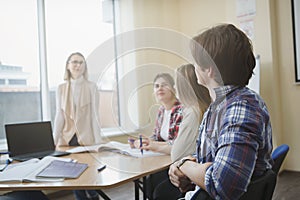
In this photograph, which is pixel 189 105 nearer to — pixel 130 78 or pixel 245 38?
pixel 245 38

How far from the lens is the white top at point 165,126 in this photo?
179 cm

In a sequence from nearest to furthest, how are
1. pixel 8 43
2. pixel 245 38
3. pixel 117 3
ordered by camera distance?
pixel 245 38 → pixel 8 43 → pixel 117 3

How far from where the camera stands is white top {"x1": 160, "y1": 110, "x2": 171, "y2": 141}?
179 cm

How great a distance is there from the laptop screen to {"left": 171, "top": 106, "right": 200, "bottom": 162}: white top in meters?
0.91

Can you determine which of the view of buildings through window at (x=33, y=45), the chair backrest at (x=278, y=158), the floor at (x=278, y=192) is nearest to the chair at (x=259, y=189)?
the chair backrest at (x=278, y=158)

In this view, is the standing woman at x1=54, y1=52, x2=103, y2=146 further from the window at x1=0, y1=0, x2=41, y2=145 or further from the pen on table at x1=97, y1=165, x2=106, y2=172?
the window at x1=0, y1=0, x2=41, y2=145

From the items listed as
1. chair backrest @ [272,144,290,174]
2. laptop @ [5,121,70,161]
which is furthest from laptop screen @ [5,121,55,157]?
chair backrest @ [272,144,290,174]

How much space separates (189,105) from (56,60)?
6.80ft

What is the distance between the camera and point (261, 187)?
0.75m

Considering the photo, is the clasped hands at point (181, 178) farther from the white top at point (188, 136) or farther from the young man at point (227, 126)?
the white top at point (188, 136)

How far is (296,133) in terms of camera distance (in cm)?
329

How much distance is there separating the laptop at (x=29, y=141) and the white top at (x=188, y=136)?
721 mm

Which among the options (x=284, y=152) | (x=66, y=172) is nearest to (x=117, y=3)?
(x=66, y=172)

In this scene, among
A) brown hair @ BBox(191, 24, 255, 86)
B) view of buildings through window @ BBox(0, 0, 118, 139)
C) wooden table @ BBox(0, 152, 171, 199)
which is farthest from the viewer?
view of buildings through window @ BBox(0, 0, 118, 139)
